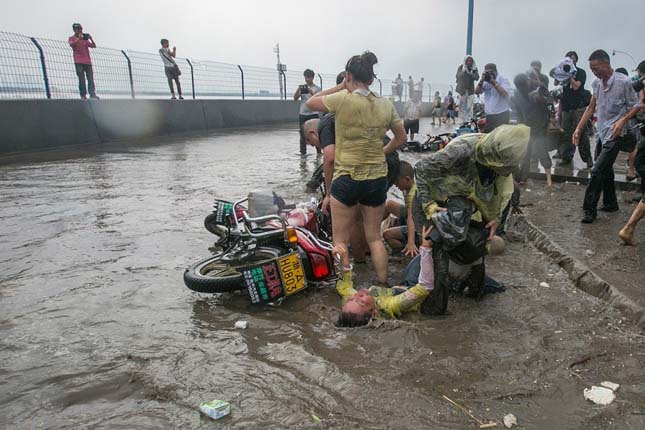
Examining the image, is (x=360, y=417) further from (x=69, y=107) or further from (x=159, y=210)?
(x=69, y=107)

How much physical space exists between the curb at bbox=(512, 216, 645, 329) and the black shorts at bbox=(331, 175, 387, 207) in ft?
6.47

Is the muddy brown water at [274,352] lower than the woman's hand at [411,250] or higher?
lower

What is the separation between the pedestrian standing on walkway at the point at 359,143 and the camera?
3967 mm

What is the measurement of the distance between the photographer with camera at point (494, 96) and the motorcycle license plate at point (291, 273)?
232 inches

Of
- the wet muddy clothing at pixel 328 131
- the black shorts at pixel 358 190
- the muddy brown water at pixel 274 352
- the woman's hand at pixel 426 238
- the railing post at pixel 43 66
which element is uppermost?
the railing post at pixel 43 66

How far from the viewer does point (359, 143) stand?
4051mm

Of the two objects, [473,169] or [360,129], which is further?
[360,129]

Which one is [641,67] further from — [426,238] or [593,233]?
[426,238]

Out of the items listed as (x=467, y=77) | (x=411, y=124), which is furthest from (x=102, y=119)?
(x=467, y=77)

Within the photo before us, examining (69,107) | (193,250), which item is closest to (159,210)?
(193,250)

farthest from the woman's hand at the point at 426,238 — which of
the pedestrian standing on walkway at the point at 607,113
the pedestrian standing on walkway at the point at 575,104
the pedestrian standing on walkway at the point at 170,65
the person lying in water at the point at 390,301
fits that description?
the pedestrian standing on walkway at the point at 170,65

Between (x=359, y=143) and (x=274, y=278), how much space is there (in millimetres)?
1296

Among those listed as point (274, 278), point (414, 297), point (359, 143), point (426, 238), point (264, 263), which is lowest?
point (414, 297)

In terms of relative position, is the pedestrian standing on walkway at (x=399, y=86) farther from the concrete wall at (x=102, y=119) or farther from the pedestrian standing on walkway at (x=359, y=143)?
the pedestrian standing on walkway at (x=359, y=143)
